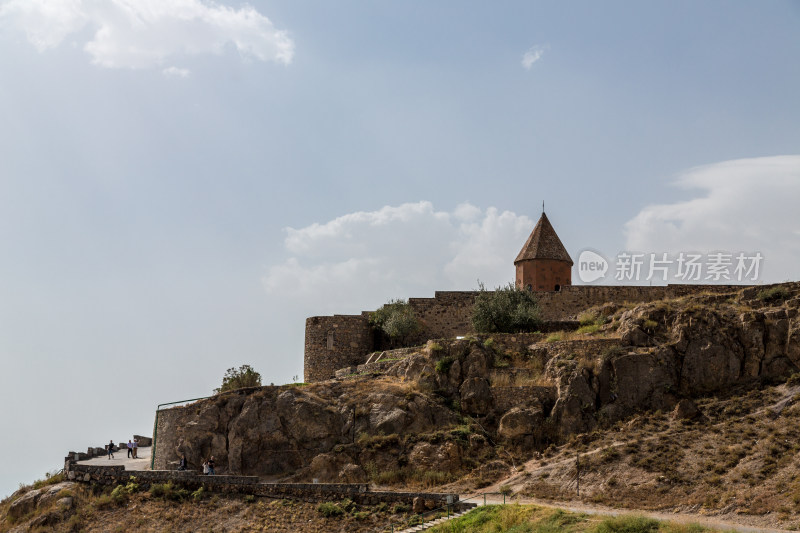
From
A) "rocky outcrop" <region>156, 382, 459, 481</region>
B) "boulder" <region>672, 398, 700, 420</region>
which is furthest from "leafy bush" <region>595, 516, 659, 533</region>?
"rocky outcrop" <region>156, 382, 459, 481</region>

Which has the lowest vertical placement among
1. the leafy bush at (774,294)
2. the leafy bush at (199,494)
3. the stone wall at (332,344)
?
the leafy bush at (199,494)

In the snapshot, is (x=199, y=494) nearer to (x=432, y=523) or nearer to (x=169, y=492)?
(x=169, y=492)

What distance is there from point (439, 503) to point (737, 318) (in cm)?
1242

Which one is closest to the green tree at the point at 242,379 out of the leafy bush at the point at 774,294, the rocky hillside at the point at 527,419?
the rocky hillside at the point at 527,419

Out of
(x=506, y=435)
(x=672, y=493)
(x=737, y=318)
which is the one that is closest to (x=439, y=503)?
(x=506, y=435)

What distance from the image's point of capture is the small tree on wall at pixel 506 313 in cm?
3247

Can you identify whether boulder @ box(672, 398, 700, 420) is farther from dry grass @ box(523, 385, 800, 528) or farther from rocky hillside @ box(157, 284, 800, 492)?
rocky hillside @ box(157, 284, 800, 492)

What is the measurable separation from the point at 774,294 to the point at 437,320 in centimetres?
1380

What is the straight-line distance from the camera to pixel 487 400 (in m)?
27.7

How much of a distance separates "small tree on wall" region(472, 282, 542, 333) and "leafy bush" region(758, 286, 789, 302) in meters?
8.25

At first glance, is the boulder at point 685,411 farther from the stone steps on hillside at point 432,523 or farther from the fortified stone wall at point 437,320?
the fortified stone wall at point 437,320

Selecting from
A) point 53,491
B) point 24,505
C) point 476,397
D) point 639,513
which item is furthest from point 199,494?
point 639,513

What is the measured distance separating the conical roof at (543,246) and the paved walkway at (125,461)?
18616 mm

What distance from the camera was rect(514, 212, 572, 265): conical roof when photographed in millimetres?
37812
